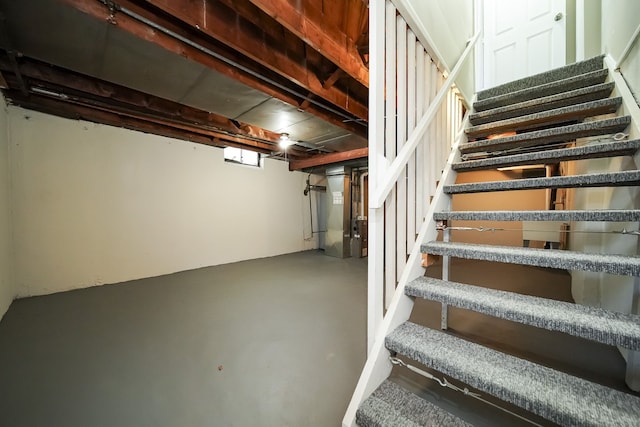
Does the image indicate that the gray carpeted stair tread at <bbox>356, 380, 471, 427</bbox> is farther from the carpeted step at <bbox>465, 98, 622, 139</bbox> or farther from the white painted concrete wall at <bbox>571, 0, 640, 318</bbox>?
the carpeted step at <bbox>465, 98, 622, 139</bbox>

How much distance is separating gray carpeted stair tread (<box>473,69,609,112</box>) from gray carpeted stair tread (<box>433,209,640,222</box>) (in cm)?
152

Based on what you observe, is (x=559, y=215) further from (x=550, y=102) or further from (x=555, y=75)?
(x=555, y=75)

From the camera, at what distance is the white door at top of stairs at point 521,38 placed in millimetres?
2869

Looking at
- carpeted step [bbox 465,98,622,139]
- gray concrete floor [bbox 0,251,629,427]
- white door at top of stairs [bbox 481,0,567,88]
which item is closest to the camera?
gray concrete floor [bbox 0,251,629,427]

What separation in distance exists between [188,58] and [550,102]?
287cm

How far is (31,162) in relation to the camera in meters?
2.75

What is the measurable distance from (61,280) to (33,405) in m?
2.44

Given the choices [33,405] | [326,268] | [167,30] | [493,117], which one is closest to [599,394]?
[493,117]

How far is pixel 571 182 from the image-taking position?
4.12 ft

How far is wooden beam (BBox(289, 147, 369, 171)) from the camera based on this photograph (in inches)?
169

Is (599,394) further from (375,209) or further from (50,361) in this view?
(50,361)

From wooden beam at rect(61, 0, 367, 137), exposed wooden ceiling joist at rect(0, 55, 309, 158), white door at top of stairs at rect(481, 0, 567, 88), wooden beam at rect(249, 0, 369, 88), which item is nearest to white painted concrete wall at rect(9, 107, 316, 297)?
exposed wooden ceiling joist at rect(0, 55, 309, 158)

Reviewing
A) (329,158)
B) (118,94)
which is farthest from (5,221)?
(329,158)

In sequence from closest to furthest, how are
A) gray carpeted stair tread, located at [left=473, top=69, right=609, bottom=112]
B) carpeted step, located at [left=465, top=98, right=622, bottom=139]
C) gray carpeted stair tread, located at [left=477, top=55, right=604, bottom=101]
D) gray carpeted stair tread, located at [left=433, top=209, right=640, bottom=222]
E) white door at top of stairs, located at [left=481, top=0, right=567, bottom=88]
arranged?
1. gray carpeted stair tread, located at [left=433, top=209, right=640, bottom=222]
2. carpeted step, located at [left=465, top=98, right=622, bottom=139]
3. gray carpeted stair tread, located at [left=473, top=69, right=609, bottom=112]
4. gray carpeted stair tread, located at [left=477, top=55, right=604, bottom=101]
5. white door at top of stairs, located at [left=481, top=0, right=567, bottom=88]
